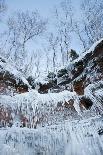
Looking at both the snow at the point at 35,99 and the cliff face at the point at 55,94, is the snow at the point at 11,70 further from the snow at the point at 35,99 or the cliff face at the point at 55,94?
the snow at the point at 35,99

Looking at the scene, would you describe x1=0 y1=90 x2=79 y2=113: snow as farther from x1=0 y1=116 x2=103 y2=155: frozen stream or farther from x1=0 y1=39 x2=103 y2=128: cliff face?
x1=0 y1=116 x2=103 y2=155: frozen stream

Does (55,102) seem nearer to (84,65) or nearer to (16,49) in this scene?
(84,65)

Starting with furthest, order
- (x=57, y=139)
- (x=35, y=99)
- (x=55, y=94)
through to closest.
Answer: (x=57, y=139) < (x=55, y=94) < (x=35, y=99)

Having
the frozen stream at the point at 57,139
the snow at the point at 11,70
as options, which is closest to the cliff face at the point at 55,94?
the snow at the point at 11,70

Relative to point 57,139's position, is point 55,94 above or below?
above

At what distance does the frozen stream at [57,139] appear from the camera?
177 inches

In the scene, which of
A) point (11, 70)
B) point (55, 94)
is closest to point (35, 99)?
point (55, 94)

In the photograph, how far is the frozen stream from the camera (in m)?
4.49

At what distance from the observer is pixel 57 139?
4.75 metres

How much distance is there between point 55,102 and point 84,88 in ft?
2.58

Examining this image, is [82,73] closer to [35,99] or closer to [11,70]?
[35,99]

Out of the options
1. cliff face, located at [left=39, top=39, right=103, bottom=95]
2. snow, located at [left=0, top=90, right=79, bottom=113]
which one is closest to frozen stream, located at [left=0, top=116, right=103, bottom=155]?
snow, located at [left=0, top=90, right=79, bottom=113]

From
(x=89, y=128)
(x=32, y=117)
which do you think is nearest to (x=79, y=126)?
(x=89, y=128)

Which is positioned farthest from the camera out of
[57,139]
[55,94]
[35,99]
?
[57,139]
